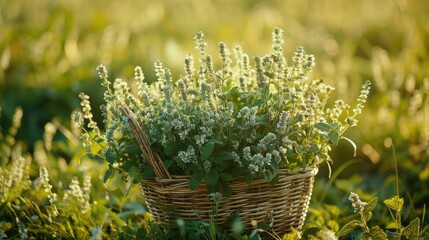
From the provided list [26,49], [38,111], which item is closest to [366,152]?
[38,111]

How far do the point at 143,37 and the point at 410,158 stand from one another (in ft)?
9.90

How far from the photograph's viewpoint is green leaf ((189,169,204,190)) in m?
2.08

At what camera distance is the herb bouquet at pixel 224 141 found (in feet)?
6.95

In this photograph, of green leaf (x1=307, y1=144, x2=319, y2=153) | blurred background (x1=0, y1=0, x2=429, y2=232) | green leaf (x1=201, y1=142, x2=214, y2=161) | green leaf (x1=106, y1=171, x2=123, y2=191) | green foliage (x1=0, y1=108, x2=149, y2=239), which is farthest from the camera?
blurred background (x1=0, y1=0, x2=429, y2=232)

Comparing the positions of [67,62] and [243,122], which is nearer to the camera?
[243,122]

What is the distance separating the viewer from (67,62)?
5.05 metres

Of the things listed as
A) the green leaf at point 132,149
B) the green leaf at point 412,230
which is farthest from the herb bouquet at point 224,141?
the green leaf at point 412,230

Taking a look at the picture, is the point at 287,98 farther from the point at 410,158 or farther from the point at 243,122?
the point at 410,158

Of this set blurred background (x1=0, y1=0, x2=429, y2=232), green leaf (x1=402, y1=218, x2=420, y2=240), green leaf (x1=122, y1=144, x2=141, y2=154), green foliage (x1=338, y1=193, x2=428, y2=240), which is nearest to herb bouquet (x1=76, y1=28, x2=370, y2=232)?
green leaf (x1=122, y1=144, x2=141, y2=154)

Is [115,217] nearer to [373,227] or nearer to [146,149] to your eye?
[146,149]

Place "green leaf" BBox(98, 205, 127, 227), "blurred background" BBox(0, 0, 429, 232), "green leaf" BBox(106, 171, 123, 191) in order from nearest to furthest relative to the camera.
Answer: "green leaf" BBox(106, 171, 123, 191)
"green leaf" BBox(98, 205, 127, 227)
"blurred background" BBox(0, 0, 429, 232)

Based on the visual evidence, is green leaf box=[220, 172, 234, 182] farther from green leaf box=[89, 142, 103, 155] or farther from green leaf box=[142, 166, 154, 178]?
green leaf box=[89, 142, 103, 155]

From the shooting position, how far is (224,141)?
2.17 m

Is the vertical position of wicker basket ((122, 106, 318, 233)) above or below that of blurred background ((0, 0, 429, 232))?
below
